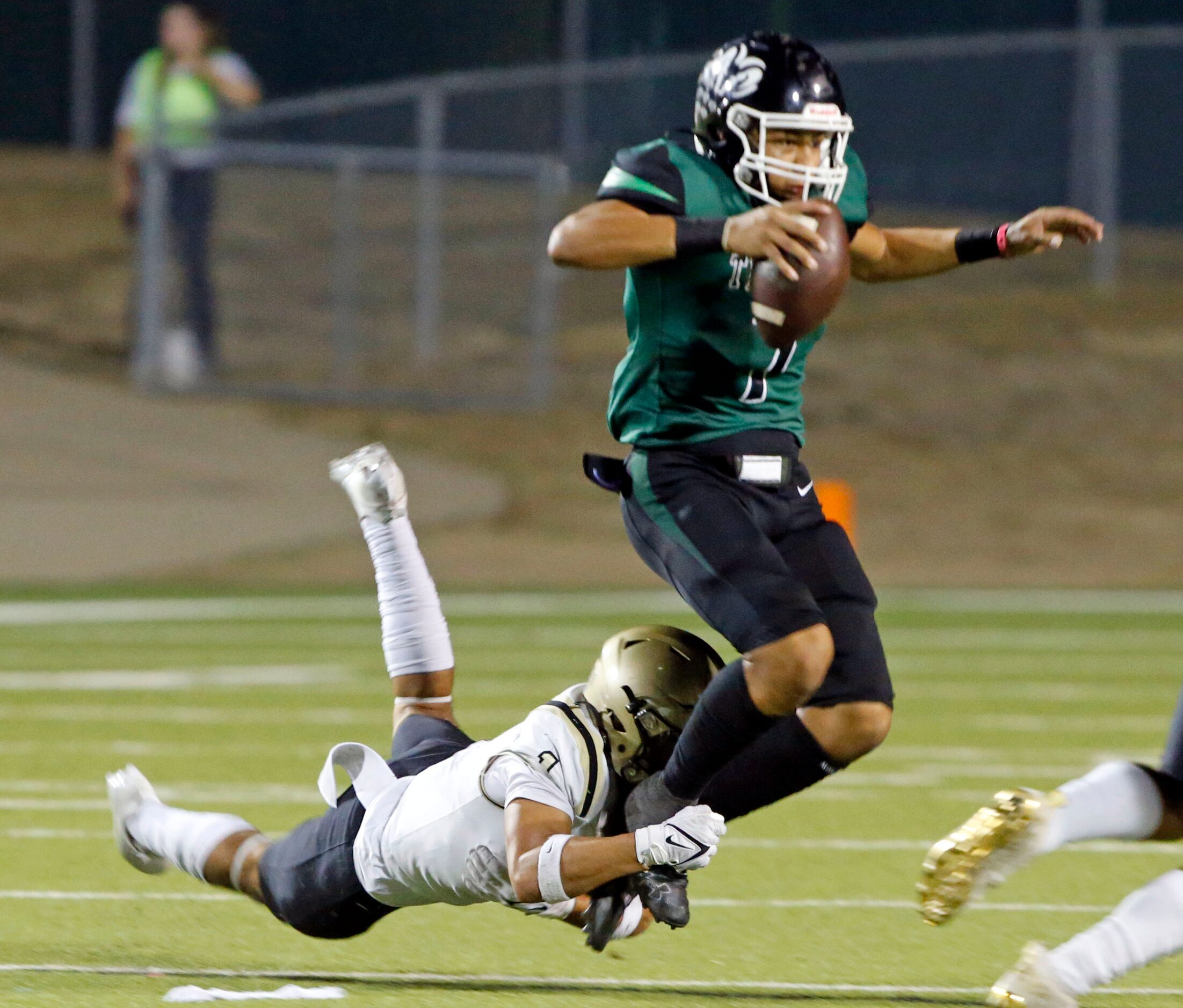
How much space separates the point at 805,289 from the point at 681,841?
118 centimetres

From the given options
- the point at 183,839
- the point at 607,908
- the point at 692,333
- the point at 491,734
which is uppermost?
the point at 692,333

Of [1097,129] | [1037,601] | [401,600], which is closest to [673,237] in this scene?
[401,600]

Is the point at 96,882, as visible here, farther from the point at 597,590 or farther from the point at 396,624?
the point at 597,590

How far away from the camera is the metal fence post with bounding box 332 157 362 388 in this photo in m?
16.4

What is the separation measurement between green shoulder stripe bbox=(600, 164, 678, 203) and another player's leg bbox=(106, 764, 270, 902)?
5.19 feet

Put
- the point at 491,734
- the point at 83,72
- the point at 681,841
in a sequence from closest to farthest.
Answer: the point at 681,841
the point at 491,734
the point at 83,72

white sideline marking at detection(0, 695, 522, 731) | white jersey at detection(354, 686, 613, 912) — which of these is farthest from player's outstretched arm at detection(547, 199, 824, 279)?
white sideline marking at detection(0, 695, 522, 731)

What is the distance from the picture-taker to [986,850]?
3928mm

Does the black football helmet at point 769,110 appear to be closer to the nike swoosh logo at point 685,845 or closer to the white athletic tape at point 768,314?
the white athletic tape at point 768,314

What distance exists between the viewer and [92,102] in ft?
68.2

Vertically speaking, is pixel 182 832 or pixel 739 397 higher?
pixel 739 397

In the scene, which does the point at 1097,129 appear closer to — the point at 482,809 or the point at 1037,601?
the point at 1037,601

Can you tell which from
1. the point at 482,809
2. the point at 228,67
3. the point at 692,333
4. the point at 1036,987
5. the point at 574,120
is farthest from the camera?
the point at 574,120

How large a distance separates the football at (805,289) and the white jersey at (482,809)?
87 cm
